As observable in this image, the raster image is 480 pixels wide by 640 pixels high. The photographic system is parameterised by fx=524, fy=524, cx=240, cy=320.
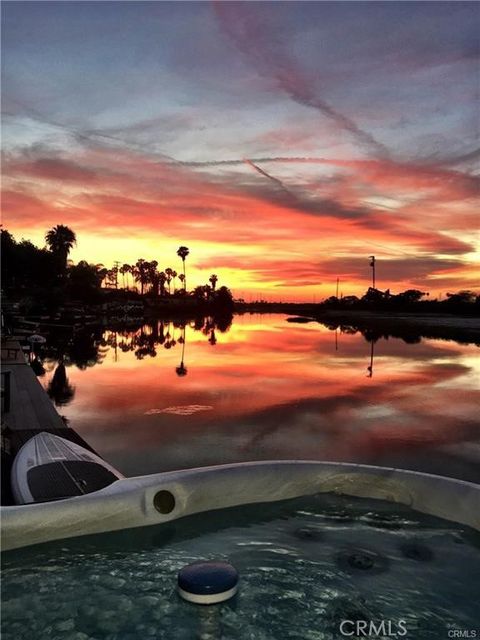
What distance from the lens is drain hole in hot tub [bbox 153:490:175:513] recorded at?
7.61 m

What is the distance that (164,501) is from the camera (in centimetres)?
766

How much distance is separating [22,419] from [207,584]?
8862 millimetres

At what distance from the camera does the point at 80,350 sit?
3662 centimetres

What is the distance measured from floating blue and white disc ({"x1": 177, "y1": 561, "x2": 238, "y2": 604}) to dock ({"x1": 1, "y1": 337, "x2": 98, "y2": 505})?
3.71 metres

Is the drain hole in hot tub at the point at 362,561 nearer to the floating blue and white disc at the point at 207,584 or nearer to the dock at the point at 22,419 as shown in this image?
the floating blue and white disc at the point at 207,584

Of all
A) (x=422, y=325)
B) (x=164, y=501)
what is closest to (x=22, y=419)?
(x=164, y=501)

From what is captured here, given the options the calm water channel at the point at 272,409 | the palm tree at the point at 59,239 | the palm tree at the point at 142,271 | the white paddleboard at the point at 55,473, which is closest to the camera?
the white paddleboard at the point at 55,473

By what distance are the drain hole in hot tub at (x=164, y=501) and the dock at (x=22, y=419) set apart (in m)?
2.34

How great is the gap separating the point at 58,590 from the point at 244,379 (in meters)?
18.1

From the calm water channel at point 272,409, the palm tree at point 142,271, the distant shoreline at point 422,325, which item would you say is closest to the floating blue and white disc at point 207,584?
the calm water channel at point 272,409

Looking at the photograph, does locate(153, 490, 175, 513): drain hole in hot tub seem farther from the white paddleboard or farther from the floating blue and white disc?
the floating blue and white disc

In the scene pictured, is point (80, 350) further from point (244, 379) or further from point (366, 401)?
point (366, 401)

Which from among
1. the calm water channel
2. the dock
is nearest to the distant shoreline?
the calm water channel

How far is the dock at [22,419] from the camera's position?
10.1 m
